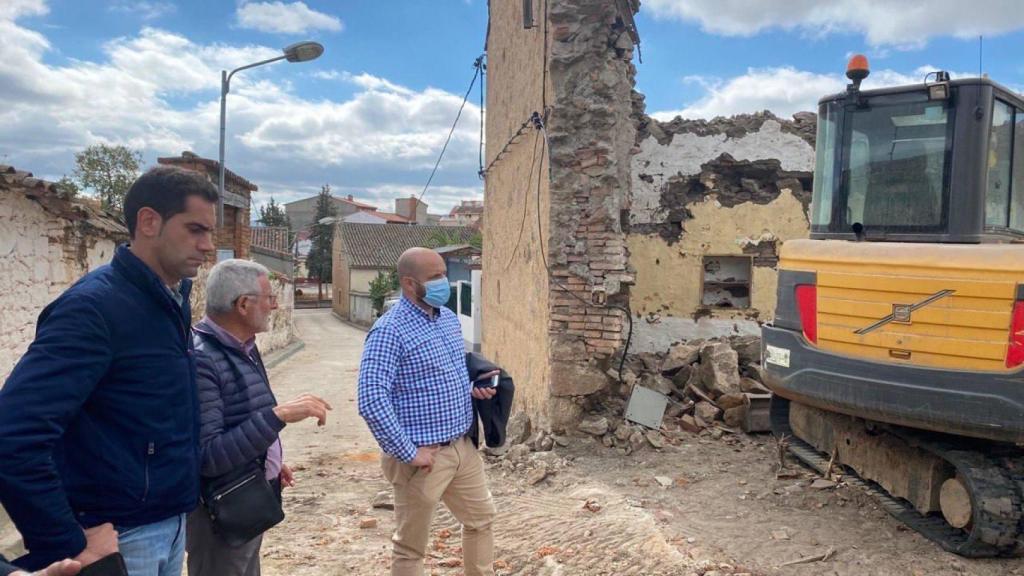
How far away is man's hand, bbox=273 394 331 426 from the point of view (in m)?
2.34

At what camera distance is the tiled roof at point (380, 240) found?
1510 inches

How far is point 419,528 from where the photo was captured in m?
3.13

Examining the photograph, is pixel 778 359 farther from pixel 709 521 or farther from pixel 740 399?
pixel 740 399

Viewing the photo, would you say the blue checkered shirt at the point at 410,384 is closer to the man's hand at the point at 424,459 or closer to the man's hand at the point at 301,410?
the man's hand at the point at 424,459

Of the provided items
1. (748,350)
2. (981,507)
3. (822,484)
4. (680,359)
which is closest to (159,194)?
(981,507)

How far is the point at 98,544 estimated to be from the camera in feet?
5.74

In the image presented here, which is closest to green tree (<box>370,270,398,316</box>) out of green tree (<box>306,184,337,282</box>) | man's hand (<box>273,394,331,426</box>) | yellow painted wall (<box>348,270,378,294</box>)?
yellow painted wall (<box>348,270,378,294</box>)

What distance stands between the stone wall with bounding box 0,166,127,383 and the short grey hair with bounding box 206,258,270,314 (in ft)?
12.9

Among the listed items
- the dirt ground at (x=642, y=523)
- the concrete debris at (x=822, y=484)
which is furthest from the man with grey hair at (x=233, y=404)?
the concrete debris at (x=822, y=484)

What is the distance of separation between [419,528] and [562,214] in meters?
3.86

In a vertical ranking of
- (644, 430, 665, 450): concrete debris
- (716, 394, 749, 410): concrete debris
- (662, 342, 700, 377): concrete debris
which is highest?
(662, 342, 700, 377): concrete debris

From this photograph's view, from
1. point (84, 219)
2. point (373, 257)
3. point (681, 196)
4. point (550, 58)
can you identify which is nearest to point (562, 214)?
point (550, 58)

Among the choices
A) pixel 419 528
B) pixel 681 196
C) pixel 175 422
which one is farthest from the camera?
pixel 681 196

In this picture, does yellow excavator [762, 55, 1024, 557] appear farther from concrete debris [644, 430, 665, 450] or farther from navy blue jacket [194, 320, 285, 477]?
navy blue jacket [194, 320, 285, 477]
